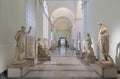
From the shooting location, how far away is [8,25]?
329 inches

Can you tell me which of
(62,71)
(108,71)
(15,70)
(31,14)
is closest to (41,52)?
(31,14)

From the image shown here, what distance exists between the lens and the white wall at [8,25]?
7.60 metres

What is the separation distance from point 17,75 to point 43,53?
709 cm

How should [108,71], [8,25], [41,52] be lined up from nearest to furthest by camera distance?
[108,71] < [8,25] < [41,52]

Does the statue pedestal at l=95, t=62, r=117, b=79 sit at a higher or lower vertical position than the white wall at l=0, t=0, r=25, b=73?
lower

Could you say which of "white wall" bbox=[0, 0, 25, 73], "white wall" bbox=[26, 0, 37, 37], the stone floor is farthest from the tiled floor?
"white wall" bbox=[26, 0, 37, 37]

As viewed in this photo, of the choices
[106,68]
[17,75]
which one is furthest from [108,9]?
[17,75]

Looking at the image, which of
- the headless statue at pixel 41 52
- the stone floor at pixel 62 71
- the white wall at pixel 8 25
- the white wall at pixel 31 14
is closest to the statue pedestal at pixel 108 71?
the stone floor at pixel 62 71

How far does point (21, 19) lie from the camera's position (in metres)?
10.5

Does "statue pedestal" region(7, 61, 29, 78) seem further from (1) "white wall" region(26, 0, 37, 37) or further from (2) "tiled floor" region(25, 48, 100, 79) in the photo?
(1) "white wall" region(26, 0, 37, 37)

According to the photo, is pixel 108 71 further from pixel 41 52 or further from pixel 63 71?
pixel 41 52

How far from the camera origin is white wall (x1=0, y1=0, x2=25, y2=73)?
7.60m

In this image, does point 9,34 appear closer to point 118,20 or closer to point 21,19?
point 21,19

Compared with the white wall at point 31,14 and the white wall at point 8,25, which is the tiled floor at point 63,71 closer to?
the white wall at point 8,25
